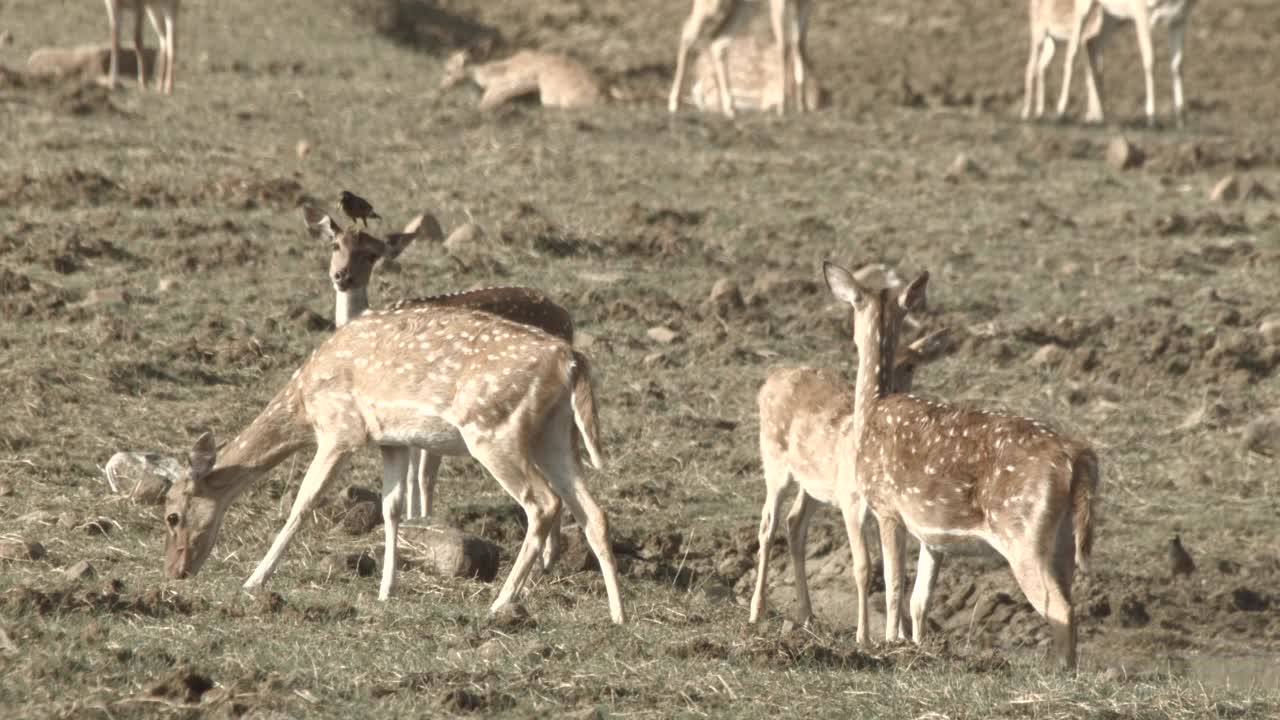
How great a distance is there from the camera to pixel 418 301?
11.2m

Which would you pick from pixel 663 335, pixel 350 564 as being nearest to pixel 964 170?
pixel 663 335

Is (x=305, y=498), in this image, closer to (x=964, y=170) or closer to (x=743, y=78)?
(x=964, y=170)

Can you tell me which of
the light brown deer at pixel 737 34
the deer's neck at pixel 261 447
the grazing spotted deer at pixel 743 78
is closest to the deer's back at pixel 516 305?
the deer's neck at pixel 261 447

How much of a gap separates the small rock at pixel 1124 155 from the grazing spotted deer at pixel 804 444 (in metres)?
8.05

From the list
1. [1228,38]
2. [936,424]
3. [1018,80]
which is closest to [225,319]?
[936,424]

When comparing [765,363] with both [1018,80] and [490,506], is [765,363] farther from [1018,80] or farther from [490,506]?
[1018,80]

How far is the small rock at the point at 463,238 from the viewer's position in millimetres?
15344

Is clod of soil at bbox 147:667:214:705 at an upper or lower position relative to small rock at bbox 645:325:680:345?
upper

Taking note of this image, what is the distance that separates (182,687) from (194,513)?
8.83 feet

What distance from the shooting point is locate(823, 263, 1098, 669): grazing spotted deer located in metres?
8.95

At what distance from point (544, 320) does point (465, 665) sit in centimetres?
368

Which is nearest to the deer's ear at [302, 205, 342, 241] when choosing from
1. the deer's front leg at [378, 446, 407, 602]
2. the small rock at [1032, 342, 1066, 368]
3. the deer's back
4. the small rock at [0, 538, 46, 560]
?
the deer's back

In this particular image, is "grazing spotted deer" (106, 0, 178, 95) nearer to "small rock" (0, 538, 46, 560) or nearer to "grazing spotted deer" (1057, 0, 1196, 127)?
"grazing spotted deer" (1057, 0, 1196, 127)

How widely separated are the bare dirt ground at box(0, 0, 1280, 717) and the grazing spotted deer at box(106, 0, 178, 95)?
458 mm
